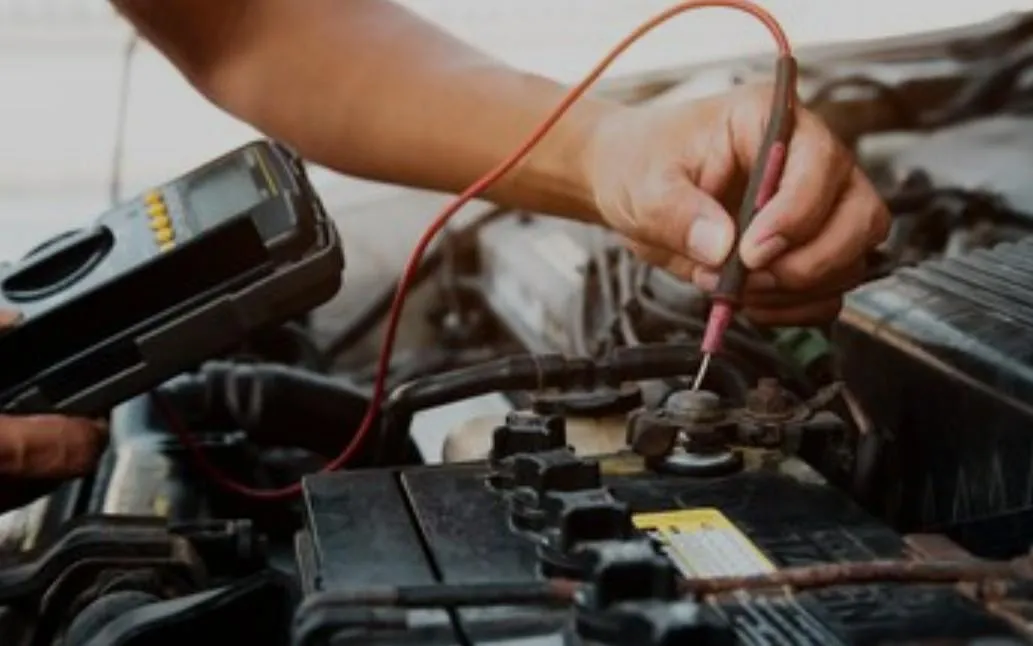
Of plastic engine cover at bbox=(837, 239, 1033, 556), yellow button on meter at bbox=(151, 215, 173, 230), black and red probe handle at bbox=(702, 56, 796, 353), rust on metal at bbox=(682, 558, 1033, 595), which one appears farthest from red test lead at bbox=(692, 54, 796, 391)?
yellow button on meter at bbox=(151, 215, 173, 230)

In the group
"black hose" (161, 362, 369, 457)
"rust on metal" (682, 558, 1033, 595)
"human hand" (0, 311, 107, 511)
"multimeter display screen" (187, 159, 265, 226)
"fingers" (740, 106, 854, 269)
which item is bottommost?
"black hose" (161, 362, 369, 457)

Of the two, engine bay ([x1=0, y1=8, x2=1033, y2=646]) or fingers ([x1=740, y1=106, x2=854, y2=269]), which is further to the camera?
fingers ([x1=740, y1=106, x2=854, y2=269])

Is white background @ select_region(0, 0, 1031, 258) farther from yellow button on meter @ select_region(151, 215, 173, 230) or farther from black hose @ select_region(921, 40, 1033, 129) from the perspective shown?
yellow button on meter @ select_region(151, 215, 173, 230)

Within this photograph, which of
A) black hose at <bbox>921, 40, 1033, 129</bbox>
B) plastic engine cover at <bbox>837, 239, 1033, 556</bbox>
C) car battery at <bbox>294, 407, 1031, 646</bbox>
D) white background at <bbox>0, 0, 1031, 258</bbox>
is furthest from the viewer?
white background at <bbox>0, 0, 1031, 258</bbox>

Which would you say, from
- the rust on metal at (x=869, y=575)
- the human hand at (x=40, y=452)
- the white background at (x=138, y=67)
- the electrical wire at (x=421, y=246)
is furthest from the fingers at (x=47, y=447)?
the white background at (x=138, y=67)

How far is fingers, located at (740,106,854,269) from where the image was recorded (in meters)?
0.80

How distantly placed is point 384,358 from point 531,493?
10.5 inches

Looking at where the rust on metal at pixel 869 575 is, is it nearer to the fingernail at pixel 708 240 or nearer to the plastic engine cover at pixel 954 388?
the plastic engine cover at pixel 954 388

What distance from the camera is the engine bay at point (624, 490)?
60 centimetres

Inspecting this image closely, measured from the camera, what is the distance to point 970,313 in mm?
862

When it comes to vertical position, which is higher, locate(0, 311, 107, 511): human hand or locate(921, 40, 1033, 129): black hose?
locate(921, 40, 1033, 129): black hose

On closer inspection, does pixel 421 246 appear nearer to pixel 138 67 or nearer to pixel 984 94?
pixel 984 94

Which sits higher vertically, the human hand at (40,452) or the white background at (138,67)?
the human hand at (40,452)

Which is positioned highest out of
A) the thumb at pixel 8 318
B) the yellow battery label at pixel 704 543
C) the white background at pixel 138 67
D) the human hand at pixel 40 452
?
the thumb at pixel 8 318
